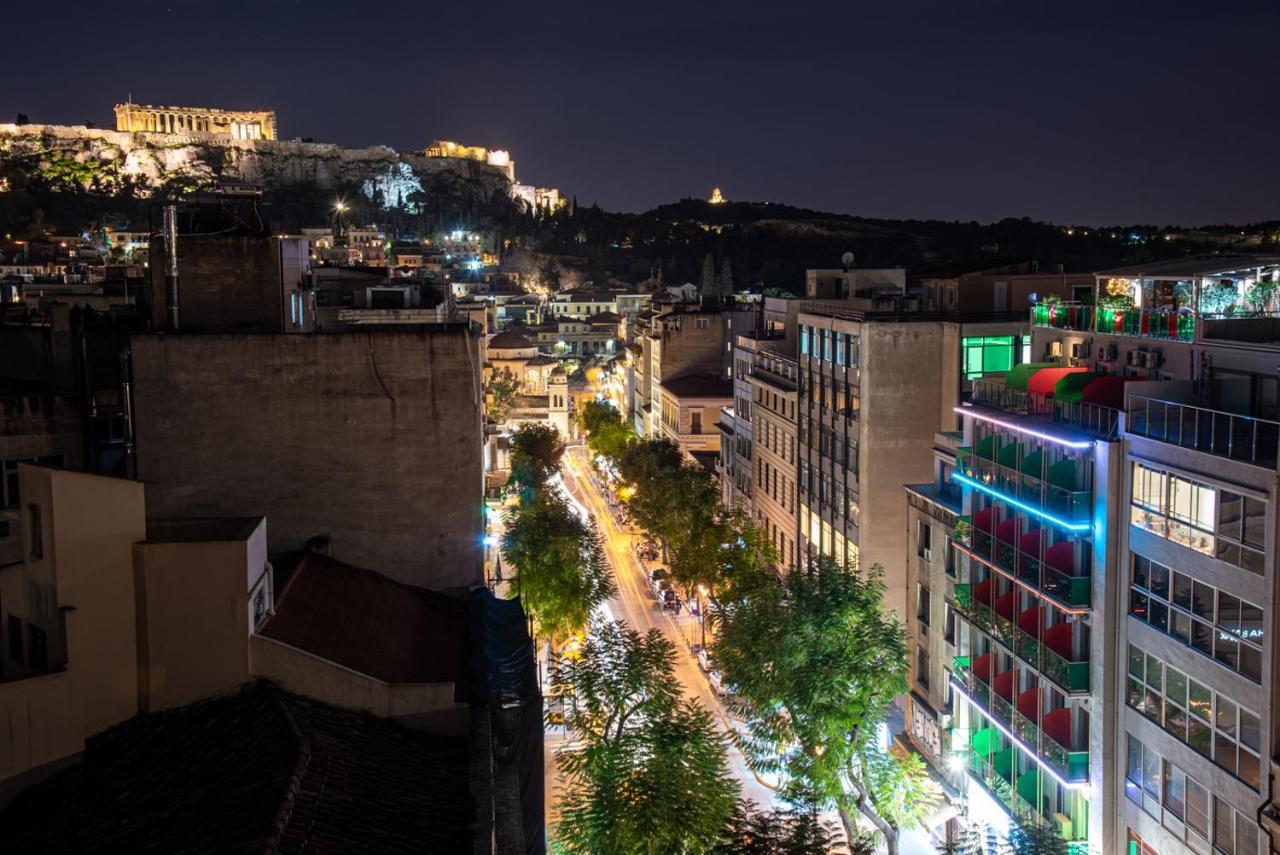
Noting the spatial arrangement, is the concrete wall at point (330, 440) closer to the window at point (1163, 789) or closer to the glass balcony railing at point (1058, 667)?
the glass balcony railing at point (1058, 667)

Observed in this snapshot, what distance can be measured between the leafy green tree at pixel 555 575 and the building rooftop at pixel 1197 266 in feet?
64.3

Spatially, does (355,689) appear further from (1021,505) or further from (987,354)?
(987,354)

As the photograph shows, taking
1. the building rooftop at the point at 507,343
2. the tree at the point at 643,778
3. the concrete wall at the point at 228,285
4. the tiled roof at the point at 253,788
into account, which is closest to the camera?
the tiled roof at the point at 253,788

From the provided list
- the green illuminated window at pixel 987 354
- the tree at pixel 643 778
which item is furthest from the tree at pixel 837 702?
the green illuminated window at pixel 987 354

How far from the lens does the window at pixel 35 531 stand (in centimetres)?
1767

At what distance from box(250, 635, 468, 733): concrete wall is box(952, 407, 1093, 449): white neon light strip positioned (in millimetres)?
13477

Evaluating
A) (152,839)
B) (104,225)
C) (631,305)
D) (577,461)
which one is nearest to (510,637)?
(152,839)

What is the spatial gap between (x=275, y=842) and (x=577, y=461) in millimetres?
100504

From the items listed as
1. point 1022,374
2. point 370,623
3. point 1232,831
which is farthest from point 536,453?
point 1232,831

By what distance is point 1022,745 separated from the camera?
85.7 ft

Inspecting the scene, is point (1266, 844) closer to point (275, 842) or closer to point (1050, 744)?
point (1050, 744)

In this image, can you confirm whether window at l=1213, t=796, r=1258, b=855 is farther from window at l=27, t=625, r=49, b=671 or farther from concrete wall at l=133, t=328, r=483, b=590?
window at l=27, t=625, r=49, b=671

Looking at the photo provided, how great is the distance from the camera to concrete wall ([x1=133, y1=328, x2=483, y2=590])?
22.5 meters

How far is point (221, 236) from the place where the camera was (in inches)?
952
